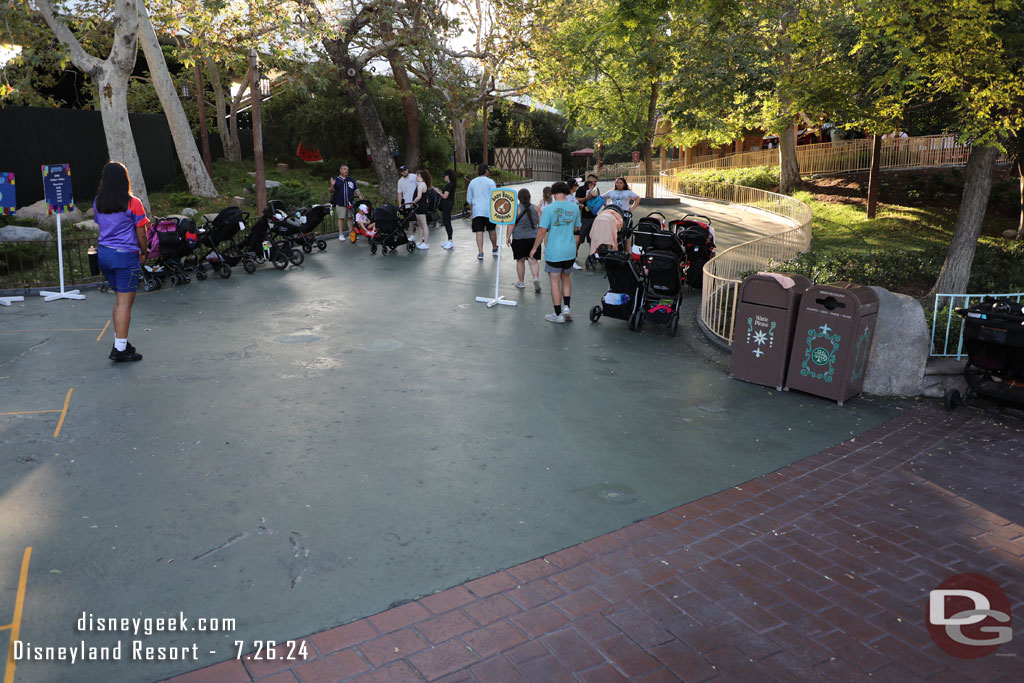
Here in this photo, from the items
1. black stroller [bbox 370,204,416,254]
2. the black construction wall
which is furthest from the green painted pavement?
the black construction wall

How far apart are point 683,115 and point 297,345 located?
24.6 metres

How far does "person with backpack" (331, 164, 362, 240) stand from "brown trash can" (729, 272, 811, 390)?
36.7 ft

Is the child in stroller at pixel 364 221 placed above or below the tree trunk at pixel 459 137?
below

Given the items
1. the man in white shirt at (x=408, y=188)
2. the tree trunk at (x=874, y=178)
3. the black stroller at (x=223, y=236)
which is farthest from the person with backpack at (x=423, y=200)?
the tree trunk at (x=874, y=178)

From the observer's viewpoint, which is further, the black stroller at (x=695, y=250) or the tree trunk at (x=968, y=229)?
the tree trunk at (x=968, y=229)

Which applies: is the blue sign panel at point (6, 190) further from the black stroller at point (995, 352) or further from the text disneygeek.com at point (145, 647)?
the black stroller at point (995, 352)

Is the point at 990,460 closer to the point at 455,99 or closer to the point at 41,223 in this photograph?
the point at 41,223

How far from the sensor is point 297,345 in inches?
360

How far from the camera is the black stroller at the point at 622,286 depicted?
1003 centimetres

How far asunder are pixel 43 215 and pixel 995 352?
20748 mm

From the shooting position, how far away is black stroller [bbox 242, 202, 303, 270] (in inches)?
543

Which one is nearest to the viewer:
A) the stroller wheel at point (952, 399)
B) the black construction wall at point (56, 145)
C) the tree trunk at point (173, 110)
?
the stroller wheel at point (952, 399)

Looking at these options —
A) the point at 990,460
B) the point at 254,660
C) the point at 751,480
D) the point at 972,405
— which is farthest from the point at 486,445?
the point at 972,405

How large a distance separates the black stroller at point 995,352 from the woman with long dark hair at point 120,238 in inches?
330
